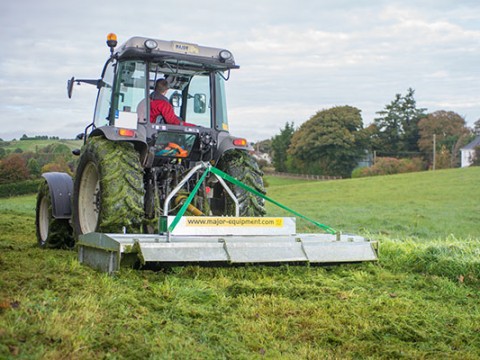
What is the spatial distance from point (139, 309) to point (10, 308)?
889 mm

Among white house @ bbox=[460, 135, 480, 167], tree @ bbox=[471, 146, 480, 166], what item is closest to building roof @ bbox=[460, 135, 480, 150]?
white house @ bbox=[460, 135, 480, 167]

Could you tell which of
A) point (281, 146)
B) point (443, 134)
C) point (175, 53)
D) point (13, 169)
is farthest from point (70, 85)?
point (443, 134)

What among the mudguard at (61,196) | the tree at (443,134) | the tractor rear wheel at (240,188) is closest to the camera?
the tractor rear wheel at (240,188)

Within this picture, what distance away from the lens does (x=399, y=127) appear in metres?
78.9

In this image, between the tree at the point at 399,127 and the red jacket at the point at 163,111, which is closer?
the red jacket at the point at 163,111

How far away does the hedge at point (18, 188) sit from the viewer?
2806 centimetres

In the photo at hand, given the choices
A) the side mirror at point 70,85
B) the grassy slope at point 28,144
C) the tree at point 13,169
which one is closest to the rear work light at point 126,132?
the side mirror at point 70,85

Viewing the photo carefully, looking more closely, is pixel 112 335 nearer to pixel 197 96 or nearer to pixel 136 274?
pixel 136 274

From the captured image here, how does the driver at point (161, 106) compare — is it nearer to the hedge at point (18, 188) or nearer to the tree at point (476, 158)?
the hedge at point (18, 188)

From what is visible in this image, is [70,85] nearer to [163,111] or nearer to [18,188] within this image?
[163,111]

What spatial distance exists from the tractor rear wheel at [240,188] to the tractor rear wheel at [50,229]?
224cm

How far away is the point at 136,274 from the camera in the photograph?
17.6ft

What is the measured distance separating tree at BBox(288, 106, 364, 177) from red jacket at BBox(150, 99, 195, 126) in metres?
61.1

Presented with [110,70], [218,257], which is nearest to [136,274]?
[218,257]
